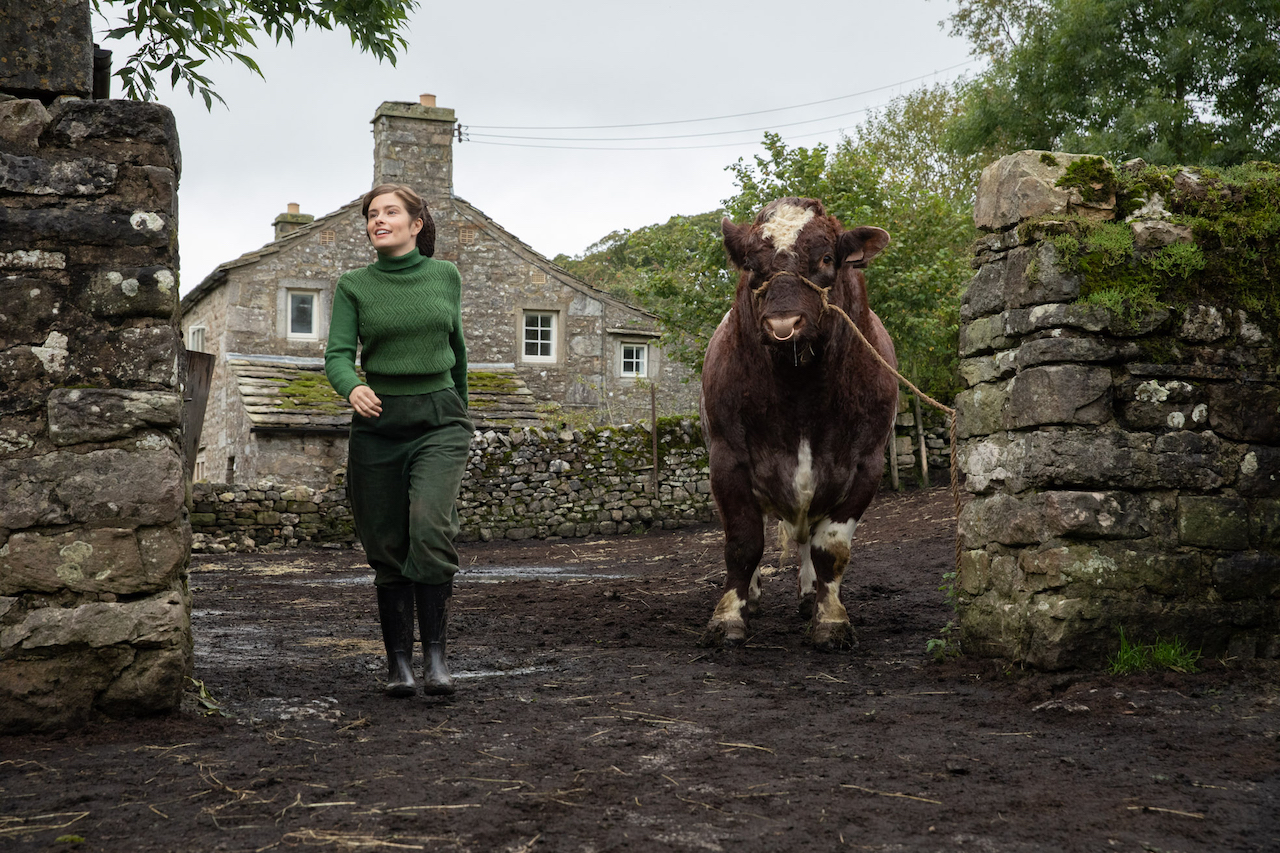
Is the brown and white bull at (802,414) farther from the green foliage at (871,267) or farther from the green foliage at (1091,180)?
the green foliage at (871,267)

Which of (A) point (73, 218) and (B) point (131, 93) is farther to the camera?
(B) point (131, 93)

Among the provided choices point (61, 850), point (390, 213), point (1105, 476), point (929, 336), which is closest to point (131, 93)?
point (390, 213)

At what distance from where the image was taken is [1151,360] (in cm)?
439

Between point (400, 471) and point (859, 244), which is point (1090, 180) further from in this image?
point (400, 471)

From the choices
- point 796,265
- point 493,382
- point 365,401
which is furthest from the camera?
point 493,382

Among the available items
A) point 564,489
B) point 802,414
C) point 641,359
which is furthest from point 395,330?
point 641,359

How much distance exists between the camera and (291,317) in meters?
21.4

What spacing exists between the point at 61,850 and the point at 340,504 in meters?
13.5

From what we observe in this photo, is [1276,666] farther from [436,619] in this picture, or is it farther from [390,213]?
[390,213]

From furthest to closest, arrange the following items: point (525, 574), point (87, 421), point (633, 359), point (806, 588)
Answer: point (633, 359)
point (525, 574)
point (806, 588)
point (87, 421)

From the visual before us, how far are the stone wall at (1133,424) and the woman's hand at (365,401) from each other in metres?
2.56

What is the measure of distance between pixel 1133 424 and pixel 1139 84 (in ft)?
46.5

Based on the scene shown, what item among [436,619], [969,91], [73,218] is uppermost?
[969,91]

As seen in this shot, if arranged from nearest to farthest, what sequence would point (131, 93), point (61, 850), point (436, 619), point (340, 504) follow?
point (61, 850), point (436, 619), point (131, 93), point (340, 504)
